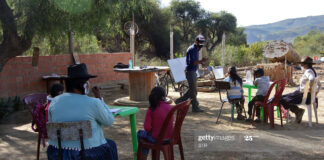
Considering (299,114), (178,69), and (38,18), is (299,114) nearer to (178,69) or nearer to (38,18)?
(178,69)

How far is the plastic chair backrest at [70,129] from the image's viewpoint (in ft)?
9.21

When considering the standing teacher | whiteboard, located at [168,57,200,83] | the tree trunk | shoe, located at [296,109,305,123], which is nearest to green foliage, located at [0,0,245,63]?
the tree trunk

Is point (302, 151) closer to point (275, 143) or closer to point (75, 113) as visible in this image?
point (275, 143)

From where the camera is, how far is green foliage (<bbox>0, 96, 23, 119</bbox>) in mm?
7410

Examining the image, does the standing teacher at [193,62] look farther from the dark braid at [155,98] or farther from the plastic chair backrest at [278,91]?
the dark braid at [155,98]

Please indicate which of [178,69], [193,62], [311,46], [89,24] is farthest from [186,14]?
[89,24]

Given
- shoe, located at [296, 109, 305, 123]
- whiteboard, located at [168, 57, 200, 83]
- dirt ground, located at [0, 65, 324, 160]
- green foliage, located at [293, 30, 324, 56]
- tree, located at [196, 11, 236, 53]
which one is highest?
tree, located at [196, 11, 236, 53]

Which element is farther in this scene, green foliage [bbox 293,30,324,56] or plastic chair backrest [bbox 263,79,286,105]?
green foliage [bbox 293,30,324,56]

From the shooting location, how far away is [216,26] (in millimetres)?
37688

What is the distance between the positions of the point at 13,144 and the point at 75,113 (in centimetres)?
302

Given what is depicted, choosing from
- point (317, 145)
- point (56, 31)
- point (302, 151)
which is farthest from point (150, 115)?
point (56, 31)

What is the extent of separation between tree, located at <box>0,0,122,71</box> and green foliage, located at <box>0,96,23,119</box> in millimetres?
1554

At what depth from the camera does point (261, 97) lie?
20.1ft

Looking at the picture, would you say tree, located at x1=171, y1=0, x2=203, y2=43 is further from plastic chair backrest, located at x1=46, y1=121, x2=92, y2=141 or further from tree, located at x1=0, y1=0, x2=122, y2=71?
plastic chair backrest, located at x1=46, y1=121, x2=92, y2=141
